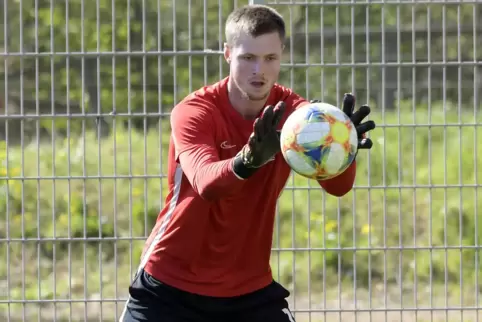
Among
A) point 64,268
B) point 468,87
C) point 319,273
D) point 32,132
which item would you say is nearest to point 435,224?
point 319,273

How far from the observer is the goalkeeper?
14.0 ft

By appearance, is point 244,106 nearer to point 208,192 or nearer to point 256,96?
point 256,96

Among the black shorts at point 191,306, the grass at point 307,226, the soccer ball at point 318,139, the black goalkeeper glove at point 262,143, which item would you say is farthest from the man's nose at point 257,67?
the grass at point 307,226

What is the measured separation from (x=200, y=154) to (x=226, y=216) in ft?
1.23

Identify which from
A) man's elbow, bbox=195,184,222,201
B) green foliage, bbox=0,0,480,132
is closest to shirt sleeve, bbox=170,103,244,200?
man's elbow, bbox=195,184,222,201

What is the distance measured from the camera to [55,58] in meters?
5.94

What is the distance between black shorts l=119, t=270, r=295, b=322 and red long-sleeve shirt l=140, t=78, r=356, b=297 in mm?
33

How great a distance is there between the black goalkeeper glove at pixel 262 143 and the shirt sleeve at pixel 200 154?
78mm

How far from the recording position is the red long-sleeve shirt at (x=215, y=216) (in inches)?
170

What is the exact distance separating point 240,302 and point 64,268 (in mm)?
3232

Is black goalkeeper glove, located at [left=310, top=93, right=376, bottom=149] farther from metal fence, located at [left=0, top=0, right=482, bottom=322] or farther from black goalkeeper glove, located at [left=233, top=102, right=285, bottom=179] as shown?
metal fence, located at [left=0, top=0, right=482, bottom=322]

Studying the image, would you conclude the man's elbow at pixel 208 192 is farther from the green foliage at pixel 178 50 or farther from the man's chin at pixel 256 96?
the green foliage at pixel 178 50

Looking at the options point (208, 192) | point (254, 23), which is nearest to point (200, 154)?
point (208, 192)

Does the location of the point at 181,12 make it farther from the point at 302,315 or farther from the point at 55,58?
the point at 302,315
